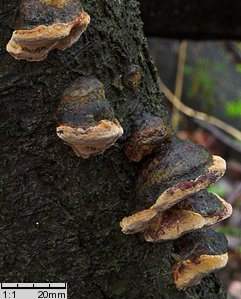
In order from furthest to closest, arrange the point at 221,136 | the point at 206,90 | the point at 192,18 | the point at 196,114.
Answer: the point at 206,90
the point at 221,136
the point at 196,114
the point at 192,18

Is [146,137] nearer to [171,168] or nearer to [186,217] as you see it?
[171,168]

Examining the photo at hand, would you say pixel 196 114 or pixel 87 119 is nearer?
pixel 87 119

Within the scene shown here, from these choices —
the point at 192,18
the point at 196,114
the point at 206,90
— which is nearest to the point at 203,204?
the point at 192,18

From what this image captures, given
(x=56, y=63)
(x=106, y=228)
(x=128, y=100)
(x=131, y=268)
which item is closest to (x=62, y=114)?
(x=56, y=63)

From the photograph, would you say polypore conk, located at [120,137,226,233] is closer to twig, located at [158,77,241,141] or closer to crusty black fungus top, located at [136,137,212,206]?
crusty black fungus top, located at [136,137,212,206]

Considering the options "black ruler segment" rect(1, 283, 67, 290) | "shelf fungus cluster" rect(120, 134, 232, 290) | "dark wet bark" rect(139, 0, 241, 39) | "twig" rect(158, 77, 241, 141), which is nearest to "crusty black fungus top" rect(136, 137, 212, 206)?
"shelf fungus cluster" rect(120, 134, 232, 290)

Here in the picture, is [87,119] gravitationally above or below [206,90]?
above

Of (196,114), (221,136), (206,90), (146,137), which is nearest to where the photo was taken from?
(146,137)

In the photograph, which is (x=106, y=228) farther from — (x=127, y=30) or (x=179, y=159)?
(x=127, y=30)
